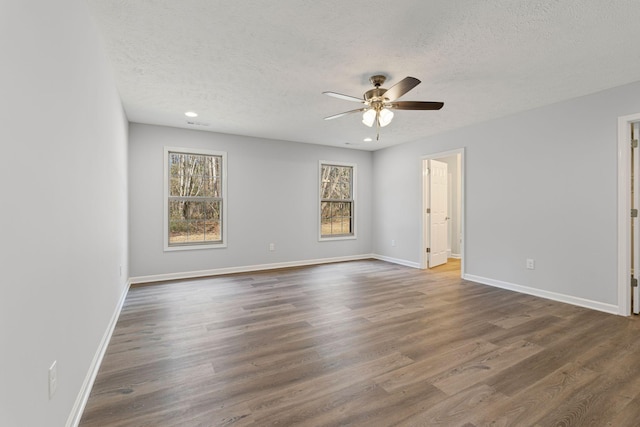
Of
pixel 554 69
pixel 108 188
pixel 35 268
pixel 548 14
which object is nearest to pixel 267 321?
pixel 108 188

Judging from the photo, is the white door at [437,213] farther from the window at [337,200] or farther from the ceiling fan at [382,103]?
the ceiling fan at [382,103]

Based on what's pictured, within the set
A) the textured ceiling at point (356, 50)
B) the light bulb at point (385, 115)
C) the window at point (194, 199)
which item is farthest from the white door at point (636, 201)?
the window at point (194, 199)

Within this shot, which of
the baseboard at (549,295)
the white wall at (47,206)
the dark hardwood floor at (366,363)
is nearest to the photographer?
the white wall at (47,206)

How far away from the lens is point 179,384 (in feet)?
6.66

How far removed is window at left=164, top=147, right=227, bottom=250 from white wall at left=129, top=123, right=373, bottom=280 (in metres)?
0.11

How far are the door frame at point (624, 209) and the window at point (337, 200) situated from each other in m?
4.31

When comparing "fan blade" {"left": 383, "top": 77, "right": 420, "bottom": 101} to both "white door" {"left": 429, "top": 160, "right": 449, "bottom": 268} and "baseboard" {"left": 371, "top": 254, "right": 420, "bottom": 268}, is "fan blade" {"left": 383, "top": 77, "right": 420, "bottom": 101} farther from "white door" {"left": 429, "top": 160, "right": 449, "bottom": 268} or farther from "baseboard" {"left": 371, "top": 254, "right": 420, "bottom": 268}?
"baseboard" {"left": 371, "top": 254, "right": 420, "bottom": 268}

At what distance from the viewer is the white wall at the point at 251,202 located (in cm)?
478

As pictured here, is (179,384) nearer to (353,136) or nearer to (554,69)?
(554,69)

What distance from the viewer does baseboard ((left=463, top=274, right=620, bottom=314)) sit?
11.2ft

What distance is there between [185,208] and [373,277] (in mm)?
3379

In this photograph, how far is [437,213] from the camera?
611 centimetres

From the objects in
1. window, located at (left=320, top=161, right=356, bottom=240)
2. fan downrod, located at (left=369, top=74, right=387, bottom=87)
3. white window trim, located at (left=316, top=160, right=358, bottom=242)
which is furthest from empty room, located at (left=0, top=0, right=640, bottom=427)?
window, located at (left=320, top=161, right=356, bottom=240)

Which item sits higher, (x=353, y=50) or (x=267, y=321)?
(x=353, y=50)
